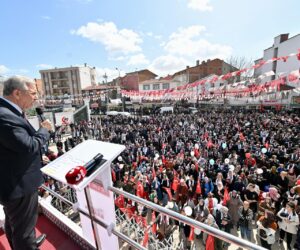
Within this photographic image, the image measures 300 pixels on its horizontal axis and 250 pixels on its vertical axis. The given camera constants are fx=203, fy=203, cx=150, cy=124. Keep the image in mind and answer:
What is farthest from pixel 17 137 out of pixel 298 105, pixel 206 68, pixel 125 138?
pixel 206 68

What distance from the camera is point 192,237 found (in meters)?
5.90

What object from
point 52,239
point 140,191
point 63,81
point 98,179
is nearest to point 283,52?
point 140,191

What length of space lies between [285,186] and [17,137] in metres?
9.02

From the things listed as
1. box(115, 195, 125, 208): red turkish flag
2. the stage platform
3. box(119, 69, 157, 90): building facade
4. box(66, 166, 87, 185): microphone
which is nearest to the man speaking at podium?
box(66, 166, 87, 185): microphone

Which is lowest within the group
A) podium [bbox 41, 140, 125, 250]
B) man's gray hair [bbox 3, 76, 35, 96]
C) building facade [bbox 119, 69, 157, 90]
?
podium [bbox 41, 140, 125, 250]

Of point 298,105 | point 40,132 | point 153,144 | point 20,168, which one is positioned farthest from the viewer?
point 298,105

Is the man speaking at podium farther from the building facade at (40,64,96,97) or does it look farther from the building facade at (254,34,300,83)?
the building facade at (40,64,96,97)

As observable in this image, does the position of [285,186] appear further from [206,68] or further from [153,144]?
[206,68]

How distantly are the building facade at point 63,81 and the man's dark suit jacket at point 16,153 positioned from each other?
57.9 m

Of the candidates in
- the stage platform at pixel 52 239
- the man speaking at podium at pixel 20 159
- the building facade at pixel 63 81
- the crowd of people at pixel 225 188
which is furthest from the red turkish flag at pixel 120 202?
the building facade at pixel 63 81

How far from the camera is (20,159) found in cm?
167

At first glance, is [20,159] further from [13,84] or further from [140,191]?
[140,191]

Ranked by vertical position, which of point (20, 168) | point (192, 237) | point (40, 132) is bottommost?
point (192, 237)

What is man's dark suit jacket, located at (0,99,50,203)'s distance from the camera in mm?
1542
